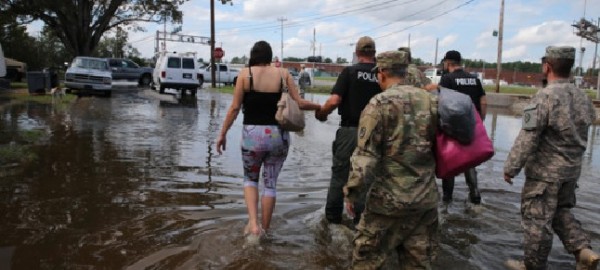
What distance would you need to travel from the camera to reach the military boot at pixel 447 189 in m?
6.36

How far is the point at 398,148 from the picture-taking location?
3205mm

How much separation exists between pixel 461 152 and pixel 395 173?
1.34ft

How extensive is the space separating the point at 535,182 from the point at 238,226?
9.07 ft

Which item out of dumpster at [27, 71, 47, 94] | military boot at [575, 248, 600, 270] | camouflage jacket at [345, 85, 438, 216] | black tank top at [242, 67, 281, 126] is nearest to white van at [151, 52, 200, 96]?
dumpster at [27, 71, 47, 94]

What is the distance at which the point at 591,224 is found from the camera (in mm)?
5957

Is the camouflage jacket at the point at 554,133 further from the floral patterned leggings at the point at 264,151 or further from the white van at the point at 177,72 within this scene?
the white van at the point at 177,72

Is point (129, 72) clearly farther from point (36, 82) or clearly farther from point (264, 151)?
point (264, 151)

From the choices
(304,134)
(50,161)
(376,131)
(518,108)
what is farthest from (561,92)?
(518,108)

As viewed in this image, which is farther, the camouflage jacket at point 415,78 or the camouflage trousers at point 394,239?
the camouflage jacket at point 415,78

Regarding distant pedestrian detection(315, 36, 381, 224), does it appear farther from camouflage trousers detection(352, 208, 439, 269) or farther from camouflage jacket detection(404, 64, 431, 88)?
camouflage trousers detection(352, 208, 439, 269)

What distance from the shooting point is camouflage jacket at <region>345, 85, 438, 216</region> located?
3154 millimetres

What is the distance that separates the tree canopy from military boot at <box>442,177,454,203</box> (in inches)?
1283

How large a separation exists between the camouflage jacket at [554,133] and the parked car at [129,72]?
1393 inches

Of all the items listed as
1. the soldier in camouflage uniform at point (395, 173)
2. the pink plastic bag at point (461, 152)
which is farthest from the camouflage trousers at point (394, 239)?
the pink plastic bag at point (461, 152)
